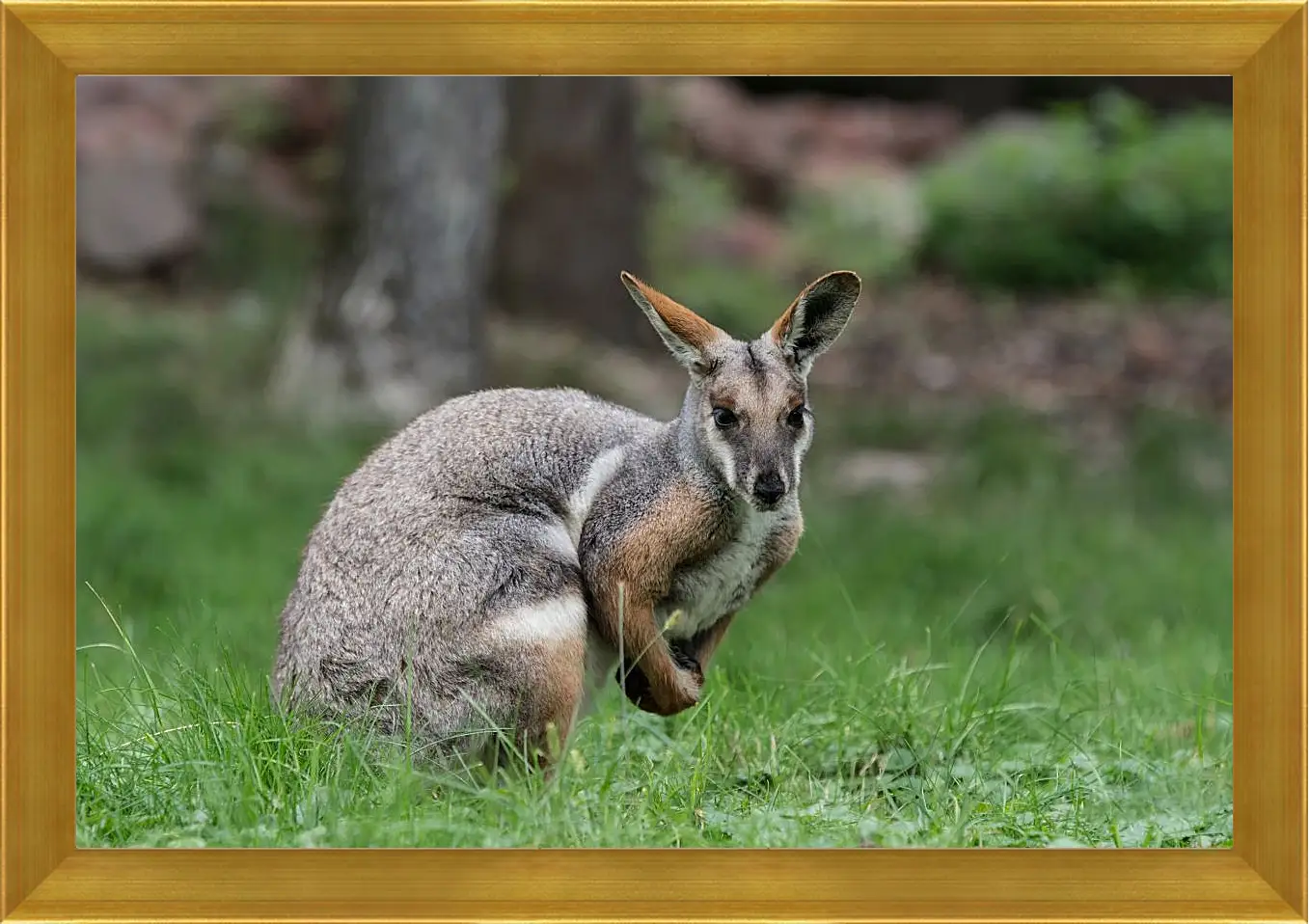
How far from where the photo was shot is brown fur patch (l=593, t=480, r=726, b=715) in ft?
16.0

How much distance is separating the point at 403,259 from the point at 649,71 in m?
7.12

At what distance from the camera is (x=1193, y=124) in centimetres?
1544

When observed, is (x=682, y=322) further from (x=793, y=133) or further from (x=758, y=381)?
(x=793, y=133)

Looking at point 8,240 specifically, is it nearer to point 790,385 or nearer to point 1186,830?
point 790,385

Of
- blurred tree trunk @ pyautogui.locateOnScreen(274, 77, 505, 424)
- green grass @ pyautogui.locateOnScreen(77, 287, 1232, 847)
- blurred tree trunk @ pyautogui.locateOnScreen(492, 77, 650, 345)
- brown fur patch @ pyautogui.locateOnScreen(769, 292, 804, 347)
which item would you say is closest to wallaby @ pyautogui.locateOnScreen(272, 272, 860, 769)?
brown fur patch @ pyautogui.locateOnScreen(769, 292, 804, 347)

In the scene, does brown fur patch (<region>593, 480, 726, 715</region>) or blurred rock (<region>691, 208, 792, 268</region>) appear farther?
blurred rock (<region>691, 208, 792, 268</region>)

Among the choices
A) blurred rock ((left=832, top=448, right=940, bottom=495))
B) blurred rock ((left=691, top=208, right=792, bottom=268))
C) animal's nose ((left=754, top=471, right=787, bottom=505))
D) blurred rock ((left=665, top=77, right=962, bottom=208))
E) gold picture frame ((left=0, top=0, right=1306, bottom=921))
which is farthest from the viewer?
blurred rock ((left=665, top=77, right=962, bottom=208))

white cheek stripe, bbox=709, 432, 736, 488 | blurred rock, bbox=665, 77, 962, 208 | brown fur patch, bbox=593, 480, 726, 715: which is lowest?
brown fur patch, bbox=593, 480, 726, 715

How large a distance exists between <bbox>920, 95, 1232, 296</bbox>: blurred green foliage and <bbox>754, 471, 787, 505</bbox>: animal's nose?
35.9 feet

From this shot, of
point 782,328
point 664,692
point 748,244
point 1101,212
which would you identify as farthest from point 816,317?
point 748,244

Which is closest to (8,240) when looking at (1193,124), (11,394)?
(11,394)

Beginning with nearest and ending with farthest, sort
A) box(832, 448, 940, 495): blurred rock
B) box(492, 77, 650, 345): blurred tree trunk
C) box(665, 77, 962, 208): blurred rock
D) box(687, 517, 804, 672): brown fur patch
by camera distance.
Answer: box(687, 517, 804, 672): brown fur patch
box(832, 448, 940, 495): blurred rock
box(492, 77, 650, 345): blurred tree trunk
box(665, 77, 962, 208): blurred rock

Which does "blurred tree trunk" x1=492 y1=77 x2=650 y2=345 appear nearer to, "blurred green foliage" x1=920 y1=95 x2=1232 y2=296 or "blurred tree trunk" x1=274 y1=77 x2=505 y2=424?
"blurred tree trunk" x1=274 y1=77 x2=505 y2=424

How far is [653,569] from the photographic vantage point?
489cm
